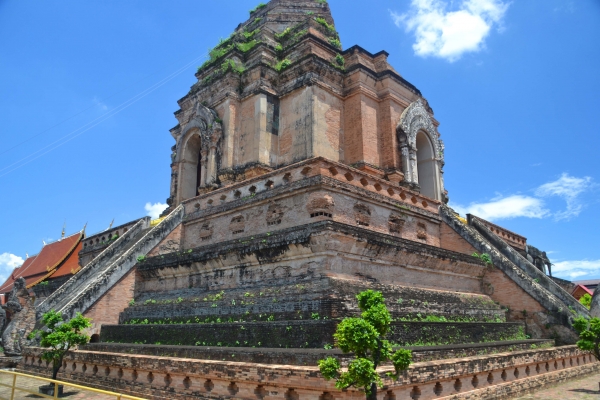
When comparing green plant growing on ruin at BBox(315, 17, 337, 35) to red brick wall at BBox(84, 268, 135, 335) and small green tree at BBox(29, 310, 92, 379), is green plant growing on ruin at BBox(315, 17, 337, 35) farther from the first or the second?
small green tree at BBox(29, 310, 92, 379)

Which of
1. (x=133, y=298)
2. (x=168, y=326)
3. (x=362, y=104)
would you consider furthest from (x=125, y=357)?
(x=362, y=104)

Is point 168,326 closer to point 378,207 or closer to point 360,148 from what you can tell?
point 378,207

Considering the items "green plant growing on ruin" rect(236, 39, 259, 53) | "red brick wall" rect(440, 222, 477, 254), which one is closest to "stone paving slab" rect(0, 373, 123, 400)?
"red brick wall" rect(440, 222, 477, 254)

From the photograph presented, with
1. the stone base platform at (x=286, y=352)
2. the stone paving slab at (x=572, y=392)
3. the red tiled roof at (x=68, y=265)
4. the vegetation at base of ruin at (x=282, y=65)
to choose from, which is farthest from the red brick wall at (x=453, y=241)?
the red tiled roof at (x=68, y=265)

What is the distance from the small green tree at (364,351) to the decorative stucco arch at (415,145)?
40.5 ft

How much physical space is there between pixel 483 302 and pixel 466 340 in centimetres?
288

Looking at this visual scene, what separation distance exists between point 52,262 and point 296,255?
2257cm

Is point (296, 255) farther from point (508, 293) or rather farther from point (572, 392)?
point (508, 293)

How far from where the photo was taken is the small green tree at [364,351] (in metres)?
5.53

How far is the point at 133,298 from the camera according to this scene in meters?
13.5

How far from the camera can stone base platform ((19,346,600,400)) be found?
22.4 feet

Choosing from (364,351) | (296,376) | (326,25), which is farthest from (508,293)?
(326,25)

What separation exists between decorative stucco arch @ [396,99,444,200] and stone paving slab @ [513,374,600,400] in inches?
346

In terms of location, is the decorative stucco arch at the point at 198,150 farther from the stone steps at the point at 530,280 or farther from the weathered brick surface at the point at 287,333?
the stone steps at the point at 530,280
